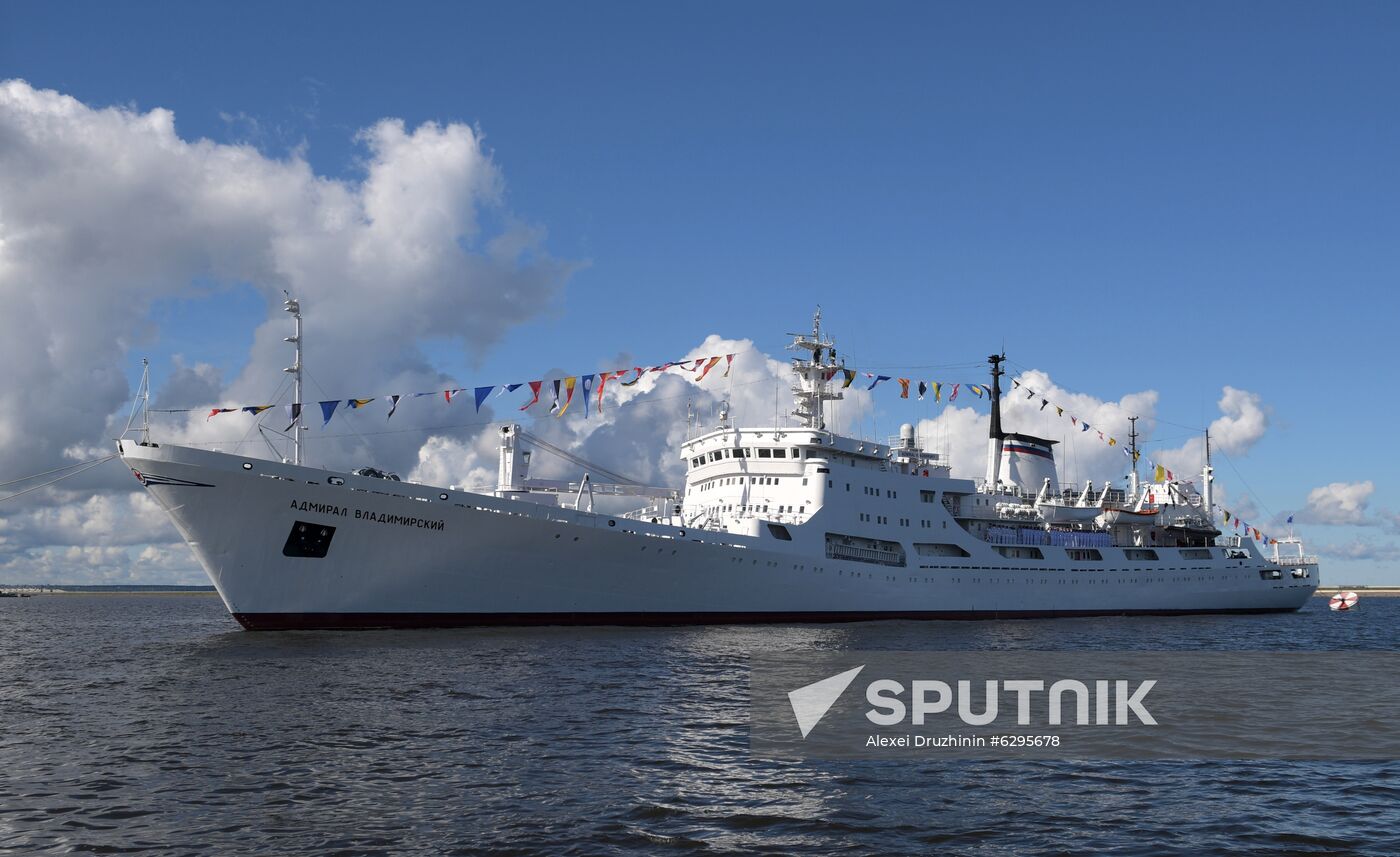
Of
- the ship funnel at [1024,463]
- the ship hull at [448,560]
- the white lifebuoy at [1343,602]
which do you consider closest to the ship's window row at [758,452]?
the ship hull at [448,560]

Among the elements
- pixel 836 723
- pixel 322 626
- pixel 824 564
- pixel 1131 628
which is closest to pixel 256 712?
pixel 836 723

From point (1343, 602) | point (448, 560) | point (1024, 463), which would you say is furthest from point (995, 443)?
point (1343, 602)

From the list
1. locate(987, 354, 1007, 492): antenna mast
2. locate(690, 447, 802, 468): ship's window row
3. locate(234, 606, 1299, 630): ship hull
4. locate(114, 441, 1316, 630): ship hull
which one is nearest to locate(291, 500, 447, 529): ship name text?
locate(114, 441, 1316, 630): ship hull

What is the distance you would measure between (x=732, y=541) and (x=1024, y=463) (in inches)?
830

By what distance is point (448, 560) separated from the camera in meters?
25.8

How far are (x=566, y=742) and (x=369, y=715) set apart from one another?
3.55m

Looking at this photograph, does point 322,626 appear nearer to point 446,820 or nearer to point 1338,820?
point 446,820

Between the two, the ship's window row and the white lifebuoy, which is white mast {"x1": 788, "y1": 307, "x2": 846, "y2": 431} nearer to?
the ship's window row

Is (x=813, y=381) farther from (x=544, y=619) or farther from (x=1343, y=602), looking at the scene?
(x=1343, y=602)

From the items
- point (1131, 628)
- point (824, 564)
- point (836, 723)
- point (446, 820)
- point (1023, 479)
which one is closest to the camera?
point (446, 820)

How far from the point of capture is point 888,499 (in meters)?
35.2

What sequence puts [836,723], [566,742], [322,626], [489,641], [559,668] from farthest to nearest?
[322,626], [489,641], [559,668], [836,723], [566,742]

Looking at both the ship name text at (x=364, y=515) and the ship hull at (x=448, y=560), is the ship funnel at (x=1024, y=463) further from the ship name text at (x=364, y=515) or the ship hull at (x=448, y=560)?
the ship name text at (x=364, y=515)

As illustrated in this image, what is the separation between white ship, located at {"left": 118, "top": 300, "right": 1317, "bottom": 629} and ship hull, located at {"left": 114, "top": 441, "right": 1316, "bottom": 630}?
0.16 ft
